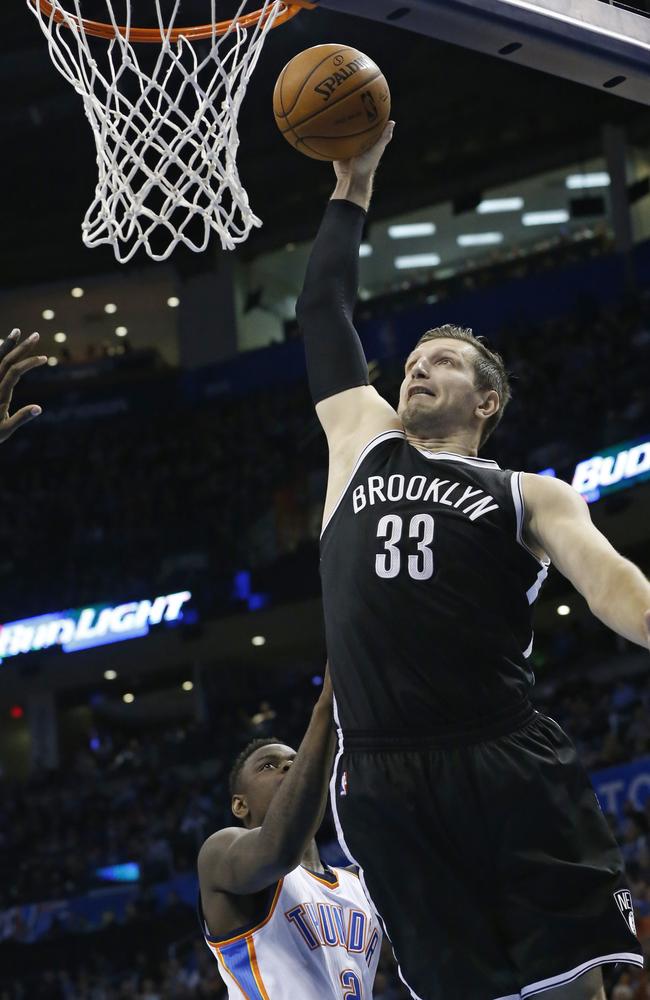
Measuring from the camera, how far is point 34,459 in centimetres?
2359

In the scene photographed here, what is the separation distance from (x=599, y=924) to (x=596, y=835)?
0.17 m

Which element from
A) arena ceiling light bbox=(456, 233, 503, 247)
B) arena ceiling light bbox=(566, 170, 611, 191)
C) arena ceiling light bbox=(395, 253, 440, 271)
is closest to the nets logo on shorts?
arena ceiling light bbox=(566, 170, 611, 191)

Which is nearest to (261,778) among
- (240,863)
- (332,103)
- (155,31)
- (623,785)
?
(240,863)

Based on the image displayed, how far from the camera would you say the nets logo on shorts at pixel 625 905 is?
2623 mm

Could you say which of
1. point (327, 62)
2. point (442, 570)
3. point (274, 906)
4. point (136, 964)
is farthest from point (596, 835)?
point (136, 964)

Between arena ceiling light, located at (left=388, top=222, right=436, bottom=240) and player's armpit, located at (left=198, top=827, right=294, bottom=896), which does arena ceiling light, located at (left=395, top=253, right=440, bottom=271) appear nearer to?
arena ceiling light, located at (left=388, top=222, right=436, bottom=240)

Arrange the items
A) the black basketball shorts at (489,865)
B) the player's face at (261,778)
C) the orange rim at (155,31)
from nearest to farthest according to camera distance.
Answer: the black basketball shorts at (489,865) → the player's face at (261,778) → the orange rim at (155,31)

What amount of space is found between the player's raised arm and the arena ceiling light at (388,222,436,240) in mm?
21099

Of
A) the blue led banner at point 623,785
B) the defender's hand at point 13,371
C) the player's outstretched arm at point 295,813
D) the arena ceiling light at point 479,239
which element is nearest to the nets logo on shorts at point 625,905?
the player's outstretched arm at point 295,813

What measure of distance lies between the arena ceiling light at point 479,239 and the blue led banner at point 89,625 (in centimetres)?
Result: 816

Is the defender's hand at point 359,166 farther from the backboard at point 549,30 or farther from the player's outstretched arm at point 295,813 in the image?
the player's outstretched arm at point 295,813

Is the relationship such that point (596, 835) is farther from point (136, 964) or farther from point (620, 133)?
point (620, 133)

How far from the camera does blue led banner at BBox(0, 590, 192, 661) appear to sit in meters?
20.2

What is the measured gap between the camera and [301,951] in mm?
3834
